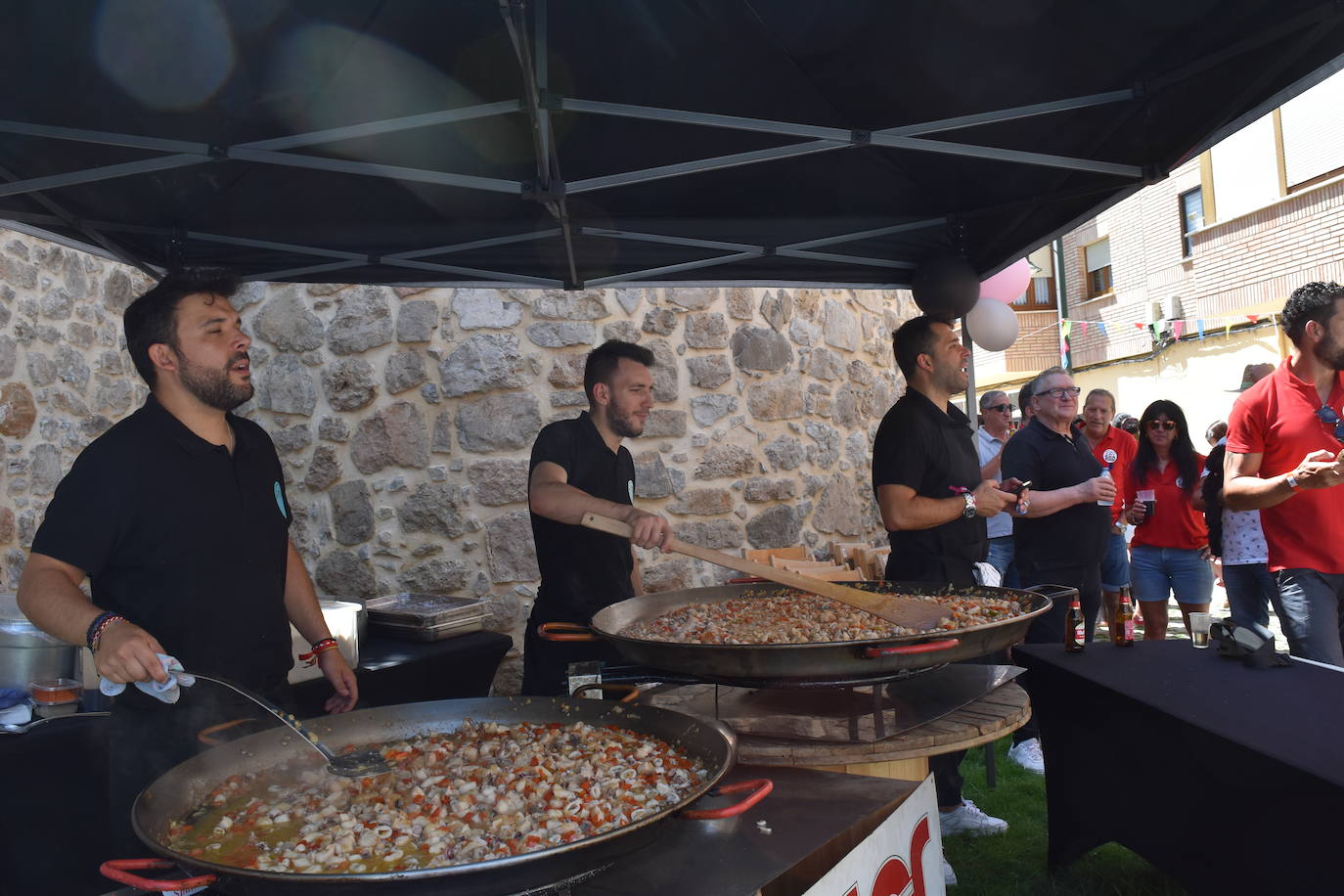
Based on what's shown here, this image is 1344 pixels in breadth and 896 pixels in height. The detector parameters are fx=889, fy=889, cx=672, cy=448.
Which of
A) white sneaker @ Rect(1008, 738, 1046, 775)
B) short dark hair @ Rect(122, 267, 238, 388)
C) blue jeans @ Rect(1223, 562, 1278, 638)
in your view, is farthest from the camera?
white sneaker @ Rect(1008, 738, 1046, 775)

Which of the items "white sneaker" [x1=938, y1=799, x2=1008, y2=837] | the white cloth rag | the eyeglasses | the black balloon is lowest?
"white sneaker" [x1=938, y1=799, x2=1008, y2=837]

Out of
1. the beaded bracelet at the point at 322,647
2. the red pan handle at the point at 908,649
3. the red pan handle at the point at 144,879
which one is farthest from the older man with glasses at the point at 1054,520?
the red pan handle at the point at 144,879

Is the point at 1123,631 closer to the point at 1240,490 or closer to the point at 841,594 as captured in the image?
the point at 841,594

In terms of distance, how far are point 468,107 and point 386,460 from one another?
10.4 feet

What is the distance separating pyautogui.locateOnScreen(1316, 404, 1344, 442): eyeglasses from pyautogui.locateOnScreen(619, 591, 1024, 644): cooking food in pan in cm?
157

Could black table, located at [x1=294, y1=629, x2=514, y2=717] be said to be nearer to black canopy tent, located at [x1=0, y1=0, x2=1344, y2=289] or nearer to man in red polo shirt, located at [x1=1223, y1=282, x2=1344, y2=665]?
black canopy tent, located at [x1=0, y1=0, x2=1344, y2=289]

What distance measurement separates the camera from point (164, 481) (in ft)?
6.91

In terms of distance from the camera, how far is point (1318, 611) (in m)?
3.07

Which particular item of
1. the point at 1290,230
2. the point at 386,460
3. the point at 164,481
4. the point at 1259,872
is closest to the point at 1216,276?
the point at 1290,230

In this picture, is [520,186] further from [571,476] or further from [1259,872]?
[1259,872]

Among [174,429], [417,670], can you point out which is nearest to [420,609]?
[417,670]

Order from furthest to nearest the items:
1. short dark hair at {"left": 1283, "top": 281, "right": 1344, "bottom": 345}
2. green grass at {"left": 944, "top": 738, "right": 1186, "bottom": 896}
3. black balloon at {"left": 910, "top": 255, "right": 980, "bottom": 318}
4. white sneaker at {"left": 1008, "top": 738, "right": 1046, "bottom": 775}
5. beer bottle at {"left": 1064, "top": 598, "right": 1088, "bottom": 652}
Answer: white sneaker at {"left": 1008, "top": 738, "right": 1046, "bottom": 775} → black balloon at {"left": 910, "top": 255, "right": 980, "bottom": 318} → short dark hair at {"left": 1283, "top": 281, "right": 1344, "bottom": 345} → green grass at {"left": 944, "top": 738, "right": 1186, "bottom": 896} → beer bottle at {"left": 1064, "top": 598, "right": 1088, "bottom": 652}

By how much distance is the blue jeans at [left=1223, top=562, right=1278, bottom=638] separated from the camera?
3855 mm

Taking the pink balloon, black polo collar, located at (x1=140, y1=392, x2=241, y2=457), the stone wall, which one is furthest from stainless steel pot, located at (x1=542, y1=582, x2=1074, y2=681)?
the pink balloon
